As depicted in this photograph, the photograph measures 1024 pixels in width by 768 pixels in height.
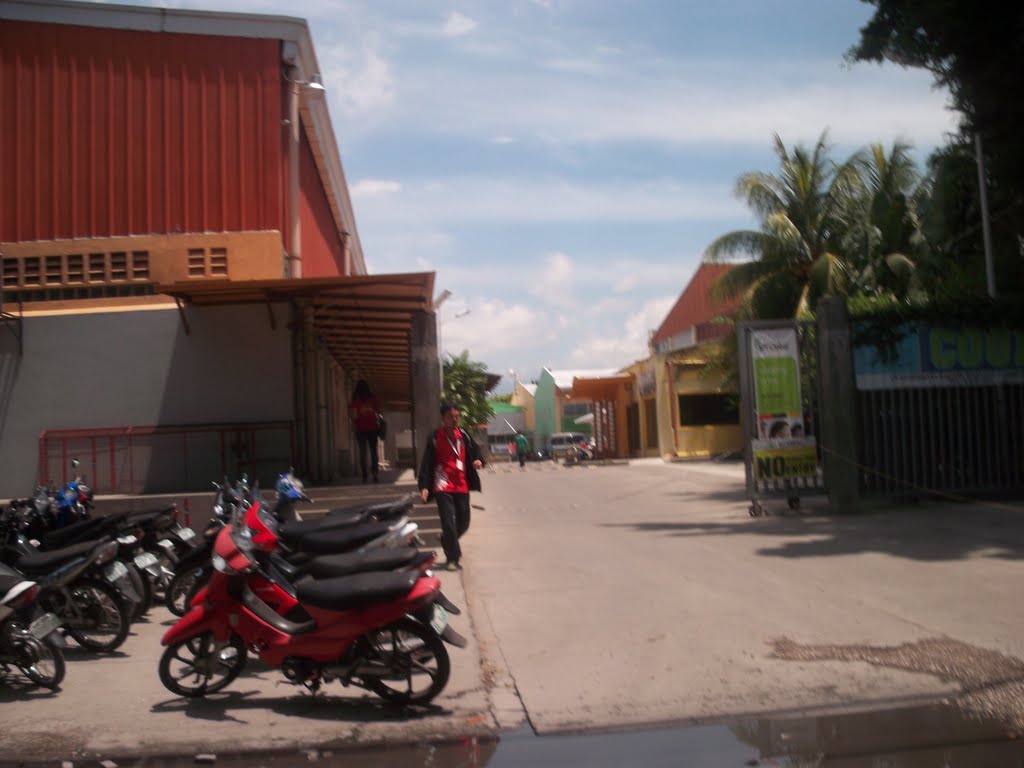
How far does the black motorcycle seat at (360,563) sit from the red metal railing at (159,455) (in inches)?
314

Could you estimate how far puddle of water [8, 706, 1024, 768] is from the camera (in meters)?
4.80

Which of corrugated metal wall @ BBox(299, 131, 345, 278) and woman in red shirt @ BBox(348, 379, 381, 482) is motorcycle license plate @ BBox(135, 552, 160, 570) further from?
corrugated metal wall @ BBox(299, 131, 345, 278)

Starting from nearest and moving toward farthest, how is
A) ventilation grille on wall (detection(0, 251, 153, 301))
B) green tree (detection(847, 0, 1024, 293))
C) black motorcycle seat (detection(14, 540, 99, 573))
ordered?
black motorcycle seat (detection(14, 540, 99, 573))
green tree (detection(847, 0, 1024, 293))
ventilation grille on wall (detection(0, 251, 153, 301))

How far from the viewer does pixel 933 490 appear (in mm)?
13641

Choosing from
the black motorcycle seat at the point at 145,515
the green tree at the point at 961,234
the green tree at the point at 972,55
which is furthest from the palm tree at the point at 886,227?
the black motorcycle seat at the point at 145,515

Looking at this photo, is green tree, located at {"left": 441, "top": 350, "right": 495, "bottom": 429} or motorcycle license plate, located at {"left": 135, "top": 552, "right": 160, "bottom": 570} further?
green tree, located at {"left": 441, "top": 350, "right": 495, "bottom": 429}

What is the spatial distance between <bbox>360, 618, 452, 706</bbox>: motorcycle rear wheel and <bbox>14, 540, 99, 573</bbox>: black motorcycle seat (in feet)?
8.68

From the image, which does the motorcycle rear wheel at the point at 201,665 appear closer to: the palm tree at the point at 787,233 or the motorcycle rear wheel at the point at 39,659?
the motorcycle rear wheel at the point at 39,659

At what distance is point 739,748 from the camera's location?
197 inches

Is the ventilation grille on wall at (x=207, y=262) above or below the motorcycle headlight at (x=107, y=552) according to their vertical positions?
above

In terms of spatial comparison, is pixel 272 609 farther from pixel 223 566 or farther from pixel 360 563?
pixel 360 563

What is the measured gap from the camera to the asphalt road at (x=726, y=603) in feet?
19.2

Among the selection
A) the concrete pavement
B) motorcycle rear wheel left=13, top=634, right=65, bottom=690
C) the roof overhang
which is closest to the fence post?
the concrete pavement

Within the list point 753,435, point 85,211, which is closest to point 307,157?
point 85,211
